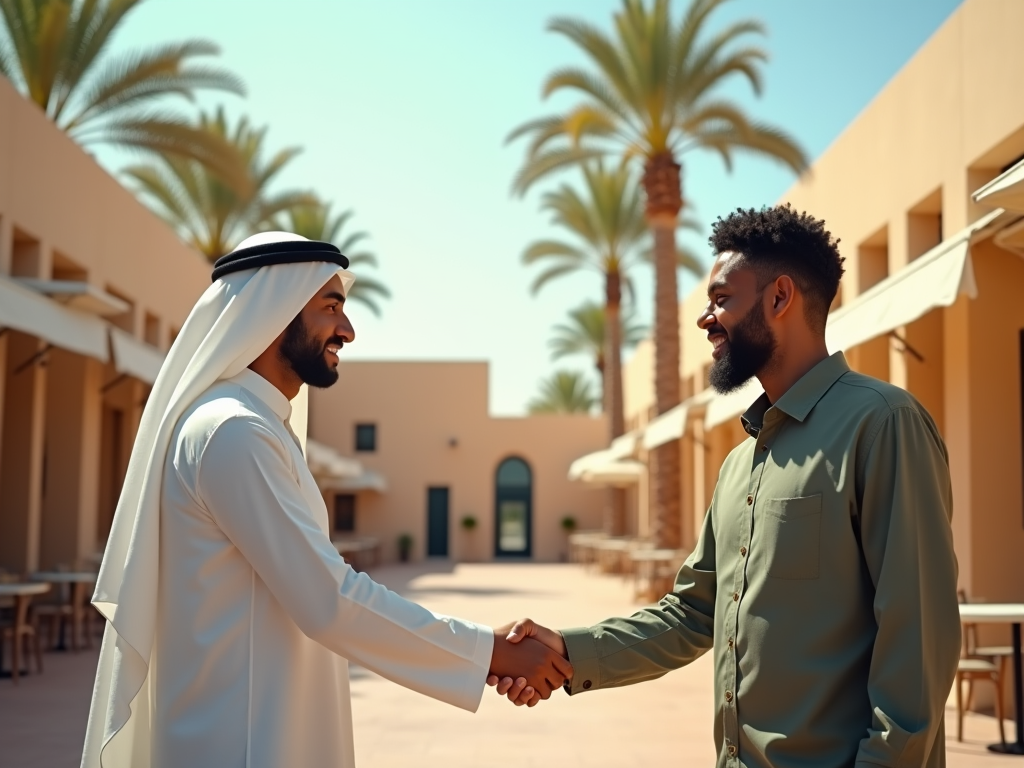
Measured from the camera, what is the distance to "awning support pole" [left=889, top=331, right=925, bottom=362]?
964 centimetres

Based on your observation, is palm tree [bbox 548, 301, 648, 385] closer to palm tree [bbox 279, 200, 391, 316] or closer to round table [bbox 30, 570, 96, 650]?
palm tree [bbox 279, 200, 391, 316]

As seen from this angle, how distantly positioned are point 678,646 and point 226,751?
122 centimetres

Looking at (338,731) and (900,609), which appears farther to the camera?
(338,731)

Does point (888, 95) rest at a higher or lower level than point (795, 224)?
higher

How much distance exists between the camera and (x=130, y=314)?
1700 cm

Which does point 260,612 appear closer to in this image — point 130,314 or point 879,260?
point 879,260

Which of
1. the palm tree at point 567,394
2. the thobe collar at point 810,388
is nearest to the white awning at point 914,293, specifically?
the thobe collar at point 810,388

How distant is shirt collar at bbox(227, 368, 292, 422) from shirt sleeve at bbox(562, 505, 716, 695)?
1029 mm

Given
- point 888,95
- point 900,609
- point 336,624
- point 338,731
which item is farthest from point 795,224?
point 888,95

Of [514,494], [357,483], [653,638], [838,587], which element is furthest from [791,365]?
[514,494]

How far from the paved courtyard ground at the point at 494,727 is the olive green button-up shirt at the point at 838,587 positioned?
4.78 metres

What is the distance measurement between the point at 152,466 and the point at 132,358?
419 inches

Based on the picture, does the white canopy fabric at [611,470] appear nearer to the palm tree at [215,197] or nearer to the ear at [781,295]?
the palm tree at [215,197]

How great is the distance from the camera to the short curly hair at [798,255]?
2.75 m
